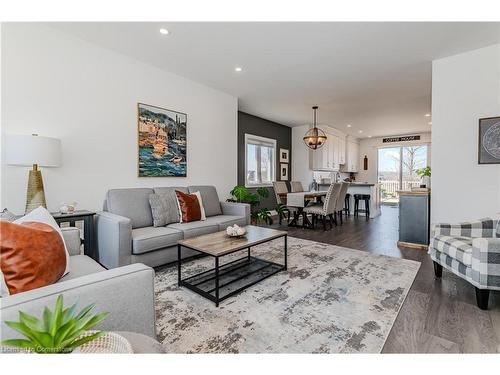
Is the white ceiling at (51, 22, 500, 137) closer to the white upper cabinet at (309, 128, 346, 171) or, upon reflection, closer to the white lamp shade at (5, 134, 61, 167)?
the white lamp shade at (5, 134, 61, 167)

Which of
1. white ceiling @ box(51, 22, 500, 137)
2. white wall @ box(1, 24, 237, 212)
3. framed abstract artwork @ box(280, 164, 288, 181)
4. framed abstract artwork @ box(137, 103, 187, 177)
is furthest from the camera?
framed abstract artwork @ box(280, 164, 288, 181)

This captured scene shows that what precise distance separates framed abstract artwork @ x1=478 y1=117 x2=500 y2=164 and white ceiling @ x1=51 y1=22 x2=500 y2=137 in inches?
36.6

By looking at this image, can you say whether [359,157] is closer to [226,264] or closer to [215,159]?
[215,159]

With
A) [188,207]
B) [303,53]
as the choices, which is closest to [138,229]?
[188,207]

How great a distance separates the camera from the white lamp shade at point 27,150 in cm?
211

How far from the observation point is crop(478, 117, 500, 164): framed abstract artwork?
287 cm

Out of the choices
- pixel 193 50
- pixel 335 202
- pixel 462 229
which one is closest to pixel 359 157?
pixel 335 202

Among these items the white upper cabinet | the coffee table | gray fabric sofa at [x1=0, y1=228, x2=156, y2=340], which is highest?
the white upper cabinet

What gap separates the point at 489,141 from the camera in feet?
9.55

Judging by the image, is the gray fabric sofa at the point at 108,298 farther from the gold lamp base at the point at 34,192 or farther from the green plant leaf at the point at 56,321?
the gold lamp base at the point at 34,192

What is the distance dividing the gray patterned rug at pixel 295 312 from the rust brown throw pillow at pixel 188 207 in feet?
2.08

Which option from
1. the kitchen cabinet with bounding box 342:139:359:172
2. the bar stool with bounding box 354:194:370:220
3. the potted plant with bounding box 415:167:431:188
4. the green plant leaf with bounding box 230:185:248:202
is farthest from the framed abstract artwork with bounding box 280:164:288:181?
the potted plant with bounding box 415:167:431:188

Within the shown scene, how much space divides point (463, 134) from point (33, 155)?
4759 mm

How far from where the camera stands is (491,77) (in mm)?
2926
